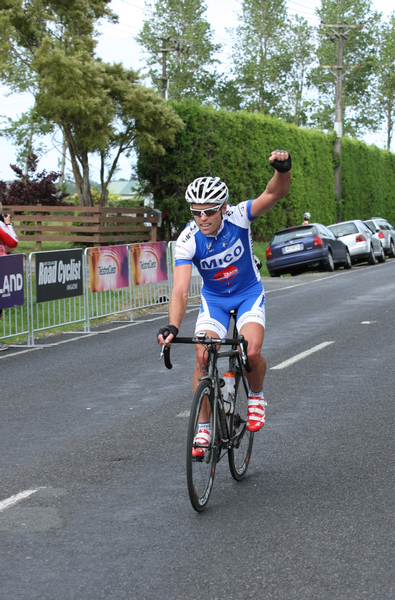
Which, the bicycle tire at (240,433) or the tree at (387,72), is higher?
the tree at (387,72)

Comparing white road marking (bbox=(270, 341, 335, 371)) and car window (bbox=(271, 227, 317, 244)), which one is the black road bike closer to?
white road marking (bbox=(270, 341, 335, 371))

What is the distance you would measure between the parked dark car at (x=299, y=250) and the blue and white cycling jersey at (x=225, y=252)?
18.5m

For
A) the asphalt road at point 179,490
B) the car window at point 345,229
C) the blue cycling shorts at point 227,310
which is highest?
the car window at point 345,229

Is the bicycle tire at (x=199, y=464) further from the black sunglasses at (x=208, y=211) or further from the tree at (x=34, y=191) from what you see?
the tree at (x=34, y=191)

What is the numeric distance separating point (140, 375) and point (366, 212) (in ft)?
139

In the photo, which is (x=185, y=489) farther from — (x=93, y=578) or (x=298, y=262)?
(x=298, y=262)

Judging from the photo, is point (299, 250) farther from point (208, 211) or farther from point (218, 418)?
point (218, 418)

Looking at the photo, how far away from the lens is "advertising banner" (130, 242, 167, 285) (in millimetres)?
14766

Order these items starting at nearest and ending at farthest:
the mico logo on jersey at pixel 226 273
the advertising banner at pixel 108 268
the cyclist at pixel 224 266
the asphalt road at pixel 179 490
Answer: the asphalt road at pixel 179 490 < the cyclist at pixel 224 266 < the mico logo on jersey at pixel 226 273 < the advertising banner at pixel 108 268

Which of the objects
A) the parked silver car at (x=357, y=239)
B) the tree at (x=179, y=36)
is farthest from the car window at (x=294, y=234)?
the tree at (x=179, y=36)

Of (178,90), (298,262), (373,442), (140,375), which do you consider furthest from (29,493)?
(178,90)

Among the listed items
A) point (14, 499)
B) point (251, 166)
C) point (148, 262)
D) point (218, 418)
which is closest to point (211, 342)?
point (218, 418)

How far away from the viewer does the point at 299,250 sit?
77.8 ft

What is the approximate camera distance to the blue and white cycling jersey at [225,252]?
5.14 m
